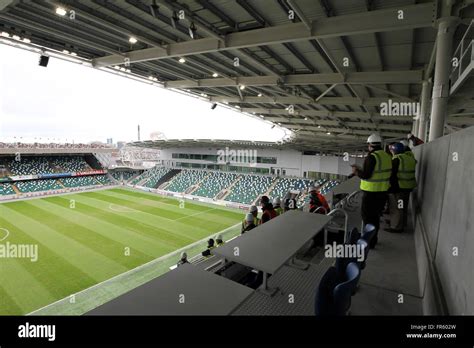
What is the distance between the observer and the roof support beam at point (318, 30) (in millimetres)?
4641

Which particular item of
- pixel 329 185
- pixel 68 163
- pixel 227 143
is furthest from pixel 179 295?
pixel 68 163

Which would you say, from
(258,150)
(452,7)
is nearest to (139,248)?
(452,7)

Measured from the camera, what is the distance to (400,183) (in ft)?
15.4

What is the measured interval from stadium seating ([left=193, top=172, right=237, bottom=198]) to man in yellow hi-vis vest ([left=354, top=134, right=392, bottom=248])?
29.7m

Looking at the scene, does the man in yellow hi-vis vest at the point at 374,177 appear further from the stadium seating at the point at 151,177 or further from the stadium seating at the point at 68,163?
the stadium seating at the point at 68,163

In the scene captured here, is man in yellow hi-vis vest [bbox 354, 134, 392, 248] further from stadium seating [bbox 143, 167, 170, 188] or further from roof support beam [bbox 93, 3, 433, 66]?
stadium seating [bbox 143, 167, 170, 188]

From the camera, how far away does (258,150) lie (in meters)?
36.7

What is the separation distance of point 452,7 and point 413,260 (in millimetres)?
4708

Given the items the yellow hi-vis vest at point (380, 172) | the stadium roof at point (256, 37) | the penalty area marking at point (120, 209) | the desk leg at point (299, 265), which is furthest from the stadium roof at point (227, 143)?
the desk leg at point (299, 265)

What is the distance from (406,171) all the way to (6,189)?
41.1m

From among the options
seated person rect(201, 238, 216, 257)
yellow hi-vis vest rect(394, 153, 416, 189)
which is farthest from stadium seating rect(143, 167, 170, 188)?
yellow hi-vis vest rect(394, 153, 416, 189)

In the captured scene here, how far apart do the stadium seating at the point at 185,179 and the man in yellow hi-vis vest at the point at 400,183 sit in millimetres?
33711

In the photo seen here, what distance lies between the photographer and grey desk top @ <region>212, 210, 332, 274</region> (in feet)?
7.60
